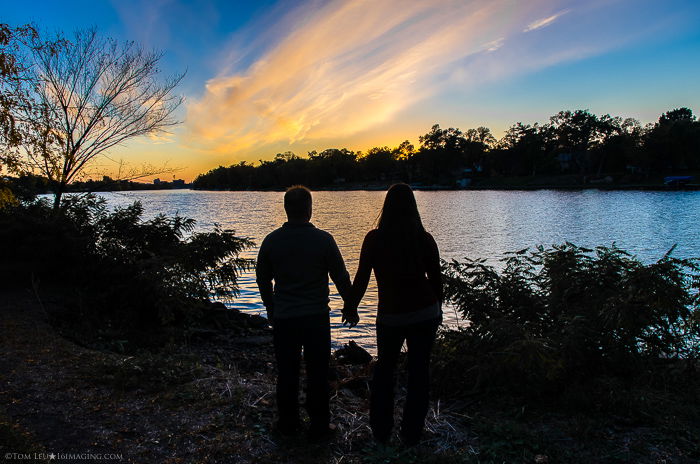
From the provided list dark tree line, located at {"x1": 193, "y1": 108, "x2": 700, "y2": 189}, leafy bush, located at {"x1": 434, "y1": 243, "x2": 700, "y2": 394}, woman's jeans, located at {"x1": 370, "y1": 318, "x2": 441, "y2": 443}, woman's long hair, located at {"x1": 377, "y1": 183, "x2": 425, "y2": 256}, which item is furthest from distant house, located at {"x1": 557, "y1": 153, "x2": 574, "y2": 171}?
woman's long hair, located at {"x1": 377, "y1": 183, "x2": 425, "y2": 256}

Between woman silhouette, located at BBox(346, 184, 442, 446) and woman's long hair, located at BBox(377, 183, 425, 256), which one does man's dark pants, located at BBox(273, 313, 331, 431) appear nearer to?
woman silhouette, located at BBox(346, 184, 442, 446)

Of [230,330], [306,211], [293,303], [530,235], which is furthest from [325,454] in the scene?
[530,235]

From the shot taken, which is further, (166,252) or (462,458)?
(166,252)

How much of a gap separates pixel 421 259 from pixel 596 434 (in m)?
2.46

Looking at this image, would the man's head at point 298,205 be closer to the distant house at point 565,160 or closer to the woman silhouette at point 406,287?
the woman silhouette at point 406,287

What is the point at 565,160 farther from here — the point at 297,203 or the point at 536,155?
the point at 297,203

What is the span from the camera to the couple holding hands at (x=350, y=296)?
363 cm

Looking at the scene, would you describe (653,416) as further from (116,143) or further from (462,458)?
(116,143)

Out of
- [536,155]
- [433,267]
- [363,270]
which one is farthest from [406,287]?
[536,155]

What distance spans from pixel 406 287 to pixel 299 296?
928mm

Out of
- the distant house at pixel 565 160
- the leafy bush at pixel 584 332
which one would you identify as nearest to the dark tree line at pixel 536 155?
the distant house at pixel 565 160

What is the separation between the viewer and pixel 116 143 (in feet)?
54.0

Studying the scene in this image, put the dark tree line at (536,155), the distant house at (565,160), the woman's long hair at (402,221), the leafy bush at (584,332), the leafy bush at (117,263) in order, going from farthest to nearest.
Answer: the distant house at (565,160) < the dark tree line at (536,155) < the leafy bush at (117,263) < the leafy bush at (584,332) < the woman's long hair at (402,221)

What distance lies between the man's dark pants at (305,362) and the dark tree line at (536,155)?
115m
